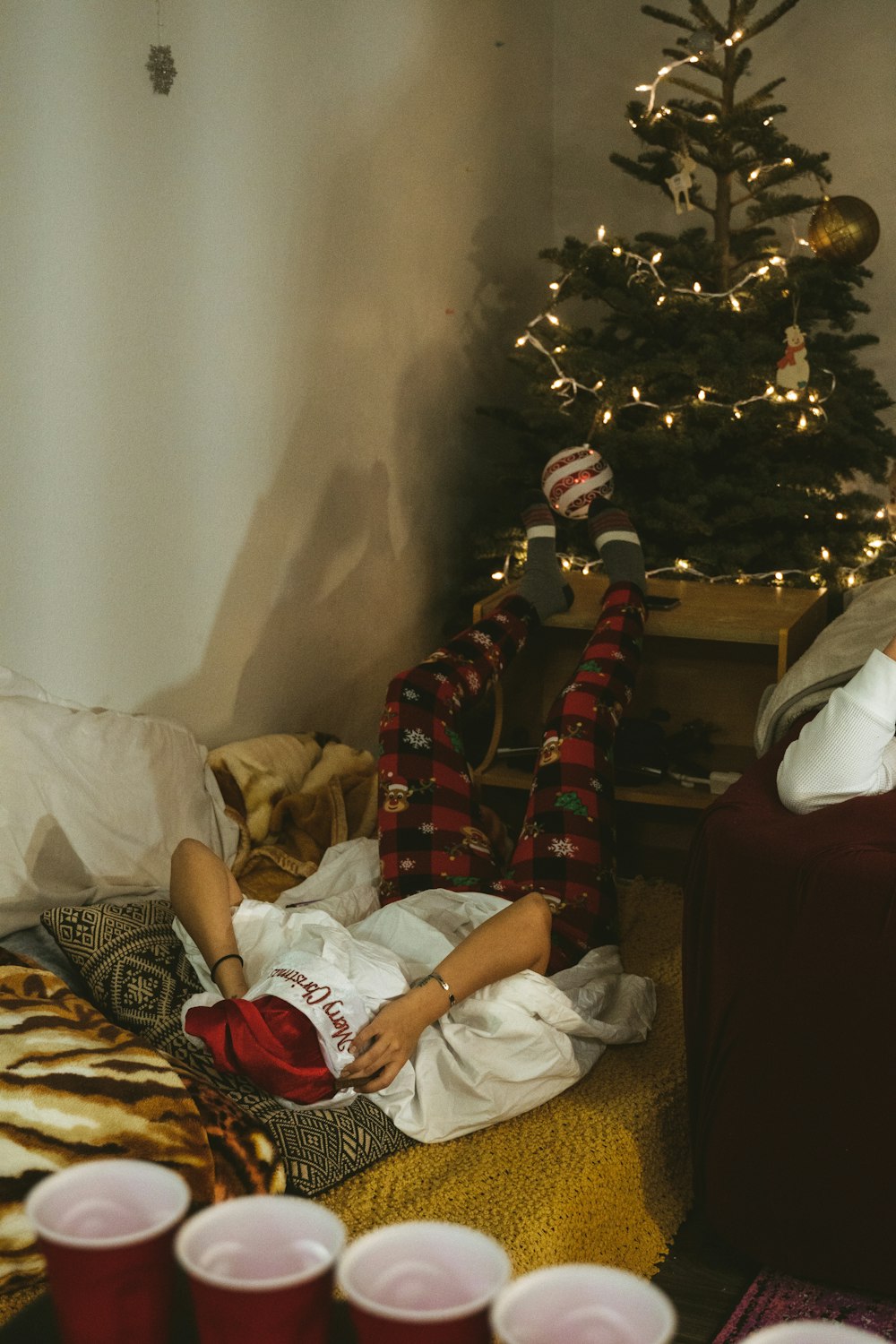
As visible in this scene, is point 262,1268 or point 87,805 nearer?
point 262,1268

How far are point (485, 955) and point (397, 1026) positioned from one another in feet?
0.52

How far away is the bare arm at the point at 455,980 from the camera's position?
1422 mm

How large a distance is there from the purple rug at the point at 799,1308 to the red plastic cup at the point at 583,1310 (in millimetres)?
990

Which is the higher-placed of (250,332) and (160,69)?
(160,69)

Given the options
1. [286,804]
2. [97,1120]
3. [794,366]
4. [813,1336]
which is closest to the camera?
[813,1336]

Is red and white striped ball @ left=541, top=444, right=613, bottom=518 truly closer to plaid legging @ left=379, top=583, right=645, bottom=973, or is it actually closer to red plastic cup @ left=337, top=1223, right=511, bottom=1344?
plaid legging @ left=379, top=583, right=645, bottom=973

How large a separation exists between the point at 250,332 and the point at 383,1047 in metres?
1.56

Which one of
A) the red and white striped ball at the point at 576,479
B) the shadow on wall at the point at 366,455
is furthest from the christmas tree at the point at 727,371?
the shadow on wall at the point at 366,455

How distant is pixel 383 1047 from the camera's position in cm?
142

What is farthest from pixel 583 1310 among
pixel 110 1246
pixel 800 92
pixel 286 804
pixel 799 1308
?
pixel 800 92

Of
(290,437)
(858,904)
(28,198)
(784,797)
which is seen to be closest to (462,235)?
(290,437)

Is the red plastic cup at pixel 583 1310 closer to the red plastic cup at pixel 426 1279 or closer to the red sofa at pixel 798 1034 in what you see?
the red plastic cup at pixel 426 1279

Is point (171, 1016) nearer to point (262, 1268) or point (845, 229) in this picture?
point (262, 1268)

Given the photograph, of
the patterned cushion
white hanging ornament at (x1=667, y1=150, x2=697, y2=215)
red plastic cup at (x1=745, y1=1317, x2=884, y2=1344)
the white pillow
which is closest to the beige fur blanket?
the white pillow
